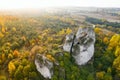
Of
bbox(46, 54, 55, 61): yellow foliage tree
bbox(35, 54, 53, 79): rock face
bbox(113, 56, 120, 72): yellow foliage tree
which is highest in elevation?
bbox(46, 54, 55, 61): yellow foliage tree

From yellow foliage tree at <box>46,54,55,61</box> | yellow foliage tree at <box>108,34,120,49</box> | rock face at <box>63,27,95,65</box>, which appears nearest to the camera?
yellow foliage tree at <box>46,54,55,61</box>

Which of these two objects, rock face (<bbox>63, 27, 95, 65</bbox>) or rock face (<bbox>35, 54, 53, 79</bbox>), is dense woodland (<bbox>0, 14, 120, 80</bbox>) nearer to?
rock face (<bbox>35, 54, 53, 79</bbox>)

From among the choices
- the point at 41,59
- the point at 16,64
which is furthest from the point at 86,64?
the point at 16,64

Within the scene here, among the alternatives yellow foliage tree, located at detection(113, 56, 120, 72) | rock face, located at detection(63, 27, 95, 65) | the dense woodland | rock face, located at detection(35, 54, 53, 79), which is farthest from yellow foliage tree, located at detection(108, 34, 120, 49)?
rock face, located at detection(35, 54, 53, 79)

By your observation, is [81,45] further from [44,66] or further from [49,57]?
[44,66]

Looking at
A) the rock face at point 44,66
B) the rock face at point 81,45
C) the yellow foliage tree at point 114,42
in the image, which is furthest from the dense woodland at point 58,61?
the rock face at point 81,45

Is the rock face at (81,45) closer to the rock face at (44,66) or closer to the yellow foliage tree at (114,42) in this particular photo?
the rock face at (44,66)

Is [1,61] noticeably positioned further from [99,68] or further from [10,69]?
[99,68]
